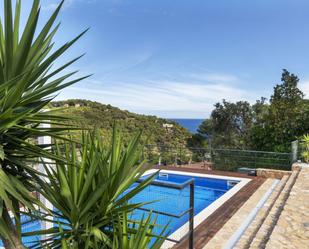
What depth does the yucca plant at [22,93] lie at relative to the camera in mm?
1545

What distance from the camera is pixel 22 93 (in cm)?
160

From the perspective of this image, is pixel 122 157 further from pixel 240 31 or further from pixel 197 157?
pixel 240 31

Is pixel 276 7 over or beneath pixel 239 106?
over

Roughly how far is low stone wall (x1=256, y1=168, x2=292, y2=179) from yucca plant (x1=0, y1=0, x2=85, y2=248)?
350 inches

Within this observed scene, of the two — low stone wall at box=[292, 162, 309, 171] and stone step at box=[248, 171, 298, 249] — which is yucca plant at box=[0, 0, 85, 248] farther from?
low stone wall at box=[292, 162, 309, 171]

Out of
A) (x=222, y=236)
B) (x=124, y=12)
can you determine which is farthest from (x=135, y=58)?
(x=222, y=236)

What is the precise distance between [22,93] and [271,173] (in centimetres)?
926

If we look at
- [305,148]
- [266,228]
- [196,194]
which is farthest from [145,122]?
[266,228]

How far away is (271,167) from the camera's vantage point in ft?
33.2

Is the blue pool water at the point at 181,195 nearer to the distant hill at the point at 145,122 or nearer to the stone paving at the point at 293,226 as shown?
the stone paving at the point at 293,226

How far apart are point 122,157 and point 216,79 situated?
806 inches

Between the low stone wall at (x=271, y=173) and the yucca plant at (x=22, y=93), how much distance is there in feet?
29.2

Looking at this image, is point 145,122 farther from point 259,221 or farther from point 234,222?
point 259,221

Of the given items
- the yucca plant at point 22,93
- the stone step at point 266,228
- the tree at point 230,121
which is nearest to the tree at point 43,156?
the yucca plant at point 22,93
